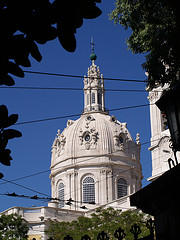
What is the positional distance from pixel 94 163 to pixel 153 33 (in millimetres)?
43006

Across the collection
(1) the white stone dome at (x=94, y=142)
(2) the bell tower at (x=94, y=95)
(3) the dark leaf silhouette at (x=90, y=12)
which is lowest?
(3) the dark leaf silhouette at (x=90, y=12)

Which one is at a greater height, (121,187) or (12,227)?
(121,187)

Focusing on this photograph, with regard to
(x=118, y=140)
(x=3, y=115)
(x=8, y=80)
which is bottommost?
(x=3, y=115)

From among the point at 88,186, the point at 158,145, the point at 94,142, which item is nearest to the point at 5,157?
the point at 158,145

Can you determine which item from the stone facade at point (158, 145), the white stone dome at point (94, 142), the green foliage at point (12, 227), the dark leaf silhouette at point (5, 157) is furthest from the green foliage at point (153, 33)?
the white stone dome at point (94, 142)

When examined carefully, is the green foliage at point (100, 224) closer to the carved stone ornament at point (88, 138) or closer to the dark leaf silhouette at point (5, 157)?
the carved stone ornament at point (88, 138)

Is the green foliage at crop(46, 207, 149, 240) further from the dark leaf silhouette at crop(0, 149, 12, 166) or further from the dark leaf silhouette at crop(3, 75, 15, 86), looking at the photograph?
the dark leaf silhouette at crop(3, 75, 15, 86)

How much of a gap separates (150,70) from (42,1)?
12004mm

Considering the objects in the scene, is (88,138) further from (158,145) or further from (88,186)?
(158,145)

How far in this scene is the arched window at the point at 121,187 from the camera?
57809 millimetres

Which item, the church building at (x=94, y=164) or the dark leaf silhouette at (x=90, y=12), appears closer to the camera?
the dark leaf silhouette at (x=90, y=12)

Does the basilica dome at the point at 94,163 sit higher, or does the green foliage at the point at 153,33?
the basilica dome at the point at 94,163

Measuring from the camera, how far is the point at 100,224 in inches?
1666

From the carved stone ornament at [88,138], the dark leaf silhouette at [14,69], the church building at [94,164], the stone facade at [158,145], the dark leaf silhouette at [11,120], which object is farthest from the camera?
the carved stone ornament at [88,138]
